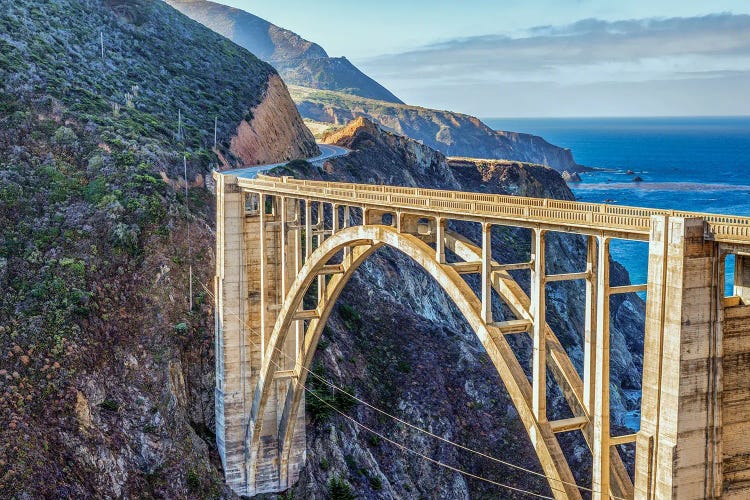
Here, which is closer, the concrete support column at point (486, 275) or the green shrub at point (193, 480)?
the concrete support column at point (486, 275)

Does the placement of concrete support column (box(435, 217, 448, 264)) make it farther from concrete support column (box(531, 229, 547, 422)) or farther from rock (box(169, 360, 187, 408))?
rock (box(169, 360, 187, 408))

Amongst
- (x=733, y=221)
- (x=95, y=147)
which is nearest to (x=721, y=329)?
(x=733, y=221)

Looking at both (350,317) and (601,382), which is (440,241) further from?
(350,317)

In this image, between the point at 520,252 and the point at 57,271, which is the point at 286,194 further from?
the point at 520,252

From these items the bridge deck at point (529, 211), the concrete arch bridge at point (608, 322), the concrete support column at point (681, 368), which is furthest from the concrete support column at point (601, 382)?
the concrete support column at point (681, 368)

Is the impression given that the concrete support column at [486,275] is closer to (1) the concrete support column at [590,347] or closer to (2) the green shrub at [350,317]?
(1) the concrete support column at [590,347]

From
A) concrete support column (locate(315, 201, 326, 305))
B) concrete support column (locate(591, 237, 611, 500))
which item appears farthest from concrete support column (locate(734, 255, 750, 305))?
concrete support column (locate(315, 201, 326, 305))
